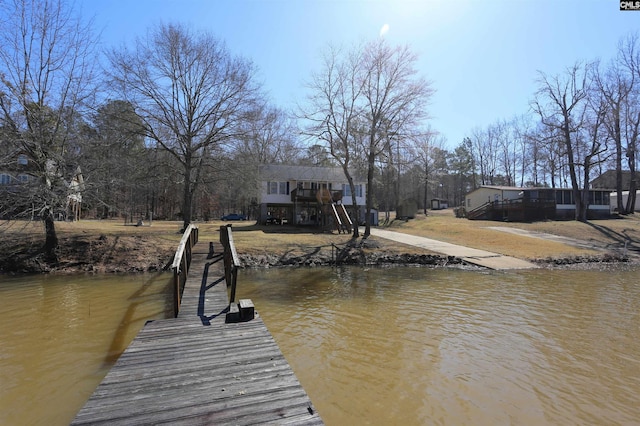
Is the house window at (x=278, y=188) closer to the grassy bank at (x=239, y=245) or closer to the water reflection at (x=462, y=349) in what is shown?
the grassy bank at (x=239, y=245)

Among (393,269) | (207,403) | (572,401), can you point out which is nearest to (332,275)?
(393,269)

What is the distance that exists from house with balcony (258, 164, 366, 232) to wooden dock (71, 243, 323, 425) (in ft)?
79.6

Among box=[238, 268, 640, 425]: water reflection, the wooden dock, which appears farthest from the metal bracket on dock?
box=[238, 268, 640, 425]: water reflection

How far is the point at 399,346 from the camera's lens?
21.8 feet

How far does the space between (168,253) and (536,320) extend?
14548 mm

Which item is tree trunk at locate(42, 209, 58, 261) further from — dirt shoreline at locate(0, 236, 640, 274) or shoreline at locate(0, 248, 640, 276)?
shoreline at locate(0, 248, 640, 276)

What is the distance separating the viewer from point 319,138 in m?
23.4

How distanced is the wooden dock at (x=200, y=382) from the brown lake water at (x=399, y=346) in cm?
101

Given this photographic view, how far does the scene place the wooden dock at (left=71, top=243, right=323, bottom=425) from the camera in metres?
3.19

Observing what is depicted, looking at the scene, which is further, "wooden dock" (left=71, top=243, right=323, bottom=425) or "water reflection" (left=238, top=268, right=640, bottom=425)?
"water reflection" (left=238, top=268, right=640, bottom=425)

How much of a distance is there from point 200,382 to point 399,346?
4.06 metres

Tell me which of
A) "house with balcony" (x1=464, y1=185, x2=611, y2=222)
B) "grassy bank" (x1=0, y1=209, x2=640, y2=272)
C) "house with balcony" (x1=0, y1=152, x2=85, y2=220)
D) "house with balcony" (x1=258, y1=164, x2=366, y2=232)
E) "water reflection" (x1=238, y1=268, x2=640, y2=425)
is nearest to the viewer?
"water reflection" (x1=238, y1=268, x2=640, y2=425)

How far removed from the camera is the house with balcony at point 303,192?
103ft

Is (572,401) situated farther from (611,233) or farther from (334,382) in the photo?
(611,233)
